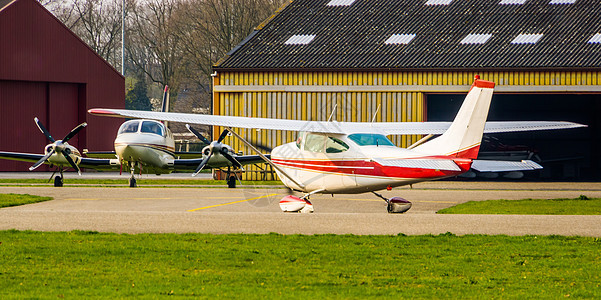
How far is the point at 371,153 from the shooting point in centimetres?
1786

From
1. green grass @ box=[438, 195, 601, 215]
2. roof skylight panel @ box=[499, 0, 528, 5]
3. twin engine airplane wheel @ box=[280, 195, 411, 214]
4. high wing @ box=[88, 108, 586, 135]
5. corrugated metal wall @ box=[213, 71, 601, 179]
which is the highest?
roof skylight panel @ box=[499, 0, 528, 5]

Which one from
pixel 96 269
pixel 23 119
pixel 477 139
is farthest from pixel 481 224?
pixel 23 119

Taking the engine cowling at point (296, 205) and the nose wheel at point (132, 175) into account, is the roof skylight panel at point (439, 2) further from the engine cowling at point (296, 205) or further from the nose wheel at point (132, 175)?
the engine cowling at point (296, 205)

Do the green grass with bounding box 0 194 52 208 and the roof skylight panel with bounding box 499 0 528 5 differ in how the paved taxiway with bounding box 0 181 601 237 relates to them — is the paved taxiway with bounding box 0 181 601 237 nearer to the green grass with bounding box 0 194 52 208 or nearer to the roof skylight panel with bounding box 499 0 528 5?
the green grass with bounding box 0 194 52 208

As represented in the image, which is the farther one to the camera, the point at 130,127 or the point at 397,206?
the point at 130,127

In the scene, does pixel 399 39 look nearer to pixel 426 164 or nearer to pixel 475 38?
pixel 475 38

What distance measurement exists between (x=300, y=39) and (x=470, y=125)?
22.9m

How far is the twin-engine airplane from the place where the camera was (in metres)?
16.6

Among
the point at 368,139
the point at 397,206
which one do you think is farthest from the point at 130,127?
the point at 397,206

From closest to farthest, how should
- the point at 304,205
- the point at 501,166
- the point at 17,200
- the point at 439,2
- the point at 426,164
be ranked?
the point at 426,164
the point at 501,166
the point at 304,205
the point at 17,200
the point at 439,2

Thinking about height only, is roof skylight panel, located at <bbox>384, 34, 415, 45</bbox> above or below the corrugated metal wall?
above

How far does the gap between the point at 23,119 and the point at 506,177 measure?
2692 centimetres

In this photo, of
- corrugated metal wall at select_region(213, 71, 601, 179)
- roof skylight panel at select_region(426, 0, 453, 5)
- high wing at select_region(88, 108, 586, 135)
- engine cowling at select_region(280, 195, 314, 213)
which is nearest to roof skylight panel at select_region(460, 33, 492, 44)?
corrugated metal wall at select_region(213, 71, 601, 179)

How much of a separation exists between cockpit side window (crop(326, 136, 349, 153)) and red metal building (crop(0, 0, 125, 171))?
31530 mm
